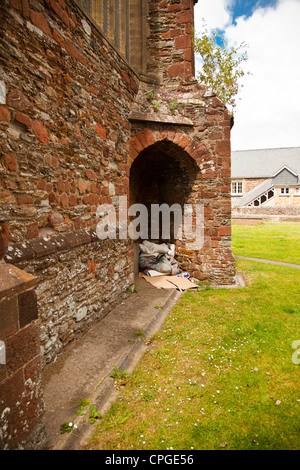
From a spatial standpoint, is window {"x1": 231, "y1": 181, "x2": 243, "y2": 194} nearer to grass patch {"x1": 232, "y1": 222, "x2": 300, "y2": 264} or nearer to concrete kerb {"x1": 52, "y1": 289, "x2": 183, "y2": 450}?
grass patch {"x1": 232, "y1": 222, "x2": 300, "y2": 264}

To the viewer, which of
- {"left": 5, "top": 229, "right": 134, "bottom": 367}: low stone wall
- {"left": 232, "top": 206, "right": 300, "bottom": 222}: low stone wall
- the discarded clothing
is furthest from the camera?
{"left": 232, "top": 206, "right": 300, "bottom": 222}: low stone wall

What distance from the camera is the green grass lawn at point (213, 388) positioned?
2.52 m

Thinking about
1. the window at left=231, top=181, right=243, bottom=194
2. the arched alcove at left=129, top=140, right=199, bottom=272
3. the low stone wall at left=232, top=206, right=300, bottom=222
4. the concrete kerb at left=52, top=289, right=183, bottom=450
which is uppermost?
the window at left=231, top=181, right=243, bottom=194

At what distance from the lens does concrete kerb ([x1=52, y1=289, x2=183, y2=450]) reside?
236 centimetres

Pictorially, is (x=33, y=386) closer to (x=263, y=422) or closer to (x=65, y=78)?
(x=263, y=422)

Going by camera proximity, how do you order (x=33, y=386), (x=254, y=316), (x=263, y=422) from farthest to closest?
(x=254, y=316), (x=263, y=422), (x=33, y=386)

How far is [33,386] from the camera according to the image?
2109 millimetres

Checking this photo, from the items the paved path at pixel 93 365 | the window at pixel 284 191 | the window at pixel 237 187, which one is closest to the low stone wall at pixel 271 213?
the window at pixel 284 191

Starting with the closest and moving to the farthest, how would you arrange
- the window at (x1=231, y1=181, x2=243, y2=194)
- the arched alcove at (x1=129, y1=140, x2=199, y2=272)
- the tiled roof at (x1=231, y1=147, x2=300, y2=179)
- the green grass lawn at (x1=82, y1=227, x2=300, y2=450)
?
1. the green grass lawn at (x1=82, y1=227, x2=300, y2=450)
2. the arched alcove at (x1=129, y1=140, x2=199, y2=272)
3. the tiled roof at (x1=231, y1=147, x2=300, y2=179)
4. the window at (x1=231, y1=181, x2=243, y2=194)

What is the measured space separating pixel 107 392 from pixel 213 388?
1228mm

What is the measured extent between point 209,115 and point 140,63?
2088 mm

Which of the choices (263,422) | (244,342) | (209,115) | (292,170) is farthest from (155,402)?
(292,170)

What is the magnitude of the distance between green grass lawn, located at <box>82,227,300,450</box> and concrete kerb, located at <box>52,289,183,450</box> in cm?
8

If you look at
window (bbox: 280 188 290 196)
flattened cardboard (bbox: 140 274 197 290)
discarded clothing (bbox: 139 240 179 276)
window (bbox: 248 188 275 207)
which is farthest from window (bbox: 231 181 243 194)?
flattened cardboard (bbox: 140 274 197 290)
